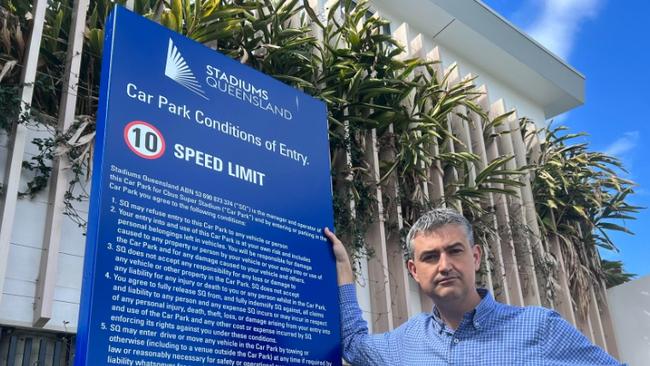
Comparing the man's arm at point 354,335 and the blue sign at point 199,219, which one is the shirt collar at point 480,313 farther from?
the blue sign at point 199,219

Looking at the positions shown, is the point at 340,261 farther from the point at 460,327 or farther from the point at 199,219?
the point at 199,219

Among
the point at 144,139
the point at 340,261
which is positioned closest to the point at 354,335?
the point at 340,261

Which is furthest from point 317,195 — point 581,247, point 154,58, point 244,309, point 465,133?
point 581,247

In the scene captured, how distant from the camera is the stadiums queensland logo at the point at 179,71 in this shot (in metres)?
2.53

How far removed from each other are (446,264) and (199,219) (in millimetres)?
903

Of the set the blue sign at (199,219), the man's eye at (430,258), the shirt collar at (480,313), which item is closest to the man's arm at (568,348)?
the shirt collar at (480,313)

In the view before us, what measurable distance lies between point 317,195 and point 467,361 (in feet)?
3.22

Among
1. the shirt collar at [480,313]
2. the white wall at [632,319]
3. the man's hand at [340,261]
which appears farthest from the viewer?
the white wall at [632,319]

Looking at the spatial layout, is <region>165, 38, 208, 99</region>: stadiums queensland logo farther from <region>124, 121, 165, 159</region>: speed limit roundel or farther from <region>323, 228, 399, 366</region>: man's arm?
<region>323, 228, 399, 366</region>: man's arm

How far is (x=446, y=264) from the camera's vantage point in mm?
2379

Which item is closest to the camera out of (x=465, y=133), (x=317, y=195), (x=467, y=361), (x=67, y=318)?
(x=467, y=361)

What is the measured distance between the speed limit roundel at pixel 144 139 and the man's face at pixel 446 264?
1014 mm

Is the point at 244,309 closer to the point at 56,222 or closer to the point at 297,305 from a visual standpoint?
the point at 297,305

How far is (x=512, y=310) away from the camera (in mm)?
2350
